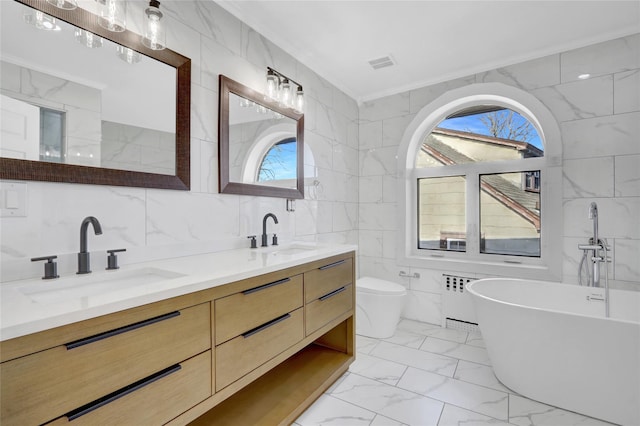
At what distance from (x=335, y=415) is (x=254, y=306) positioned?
0.95m

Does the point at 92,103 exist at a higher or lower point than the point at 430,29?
lower

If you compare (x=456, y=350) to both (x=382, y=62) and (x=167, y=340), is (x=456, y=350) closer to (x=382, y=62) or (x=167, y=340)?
(x=167, y=340)

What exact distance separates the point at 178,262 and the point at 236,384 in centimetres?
65

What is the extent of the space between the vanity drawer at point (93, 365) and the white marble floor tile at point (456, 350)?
2.17 metres

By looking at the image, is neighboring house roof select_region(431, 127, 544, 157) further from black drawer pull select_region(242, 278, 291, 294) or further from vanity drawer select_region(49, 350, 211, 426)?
vanity drawer select_region(49, 350, 211, 426)

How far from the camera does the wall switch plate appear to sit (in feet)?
3.67

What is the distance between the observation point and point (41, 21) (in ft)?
4.02

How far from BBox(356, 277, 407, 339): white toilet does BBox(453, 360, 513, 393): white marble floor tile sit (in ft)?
2.17

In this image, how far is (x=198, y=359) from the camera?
1126 mm

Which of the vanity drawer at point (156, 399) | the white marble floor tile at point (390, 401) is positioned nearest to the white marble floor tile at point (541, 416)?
the white marble floor tile at point (390, 401)

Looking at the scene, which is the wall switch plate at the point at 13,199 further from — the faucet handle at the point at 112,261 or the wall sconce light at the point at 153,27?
the wall sconce light at the point at 153,27

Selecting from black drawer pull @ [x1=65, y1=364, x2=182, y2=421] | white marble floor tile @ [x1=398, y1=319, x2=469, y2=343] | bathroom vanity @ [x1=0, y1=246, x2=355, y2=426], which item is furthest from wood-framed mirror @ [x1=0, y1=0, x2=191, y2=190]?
white marble floor tile @ [x1=398, y1=319, x2=469, y2=343]

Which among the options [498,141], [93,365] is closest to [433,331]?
[498,141]

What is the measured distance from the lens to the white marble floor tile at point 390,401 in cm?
177
